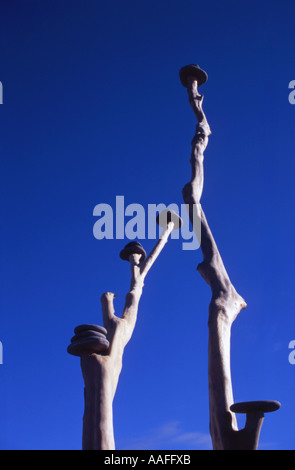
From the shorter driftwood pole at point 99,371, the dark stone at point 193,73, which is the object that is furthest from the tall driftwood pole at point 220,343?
the dark stone at point 193,73

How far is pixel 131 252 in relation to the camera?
6.61m

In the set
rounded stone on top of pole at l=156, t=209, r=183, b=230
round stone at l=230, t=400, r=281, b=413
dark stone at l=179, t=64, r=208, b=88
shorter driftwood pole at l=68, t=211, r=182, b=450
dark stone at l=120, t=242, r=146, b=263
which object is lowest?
round stone at l=230, t=400, r=281, b=413

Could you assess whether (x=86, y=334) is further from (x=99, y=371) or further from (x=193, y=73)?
(x=193, y=73)

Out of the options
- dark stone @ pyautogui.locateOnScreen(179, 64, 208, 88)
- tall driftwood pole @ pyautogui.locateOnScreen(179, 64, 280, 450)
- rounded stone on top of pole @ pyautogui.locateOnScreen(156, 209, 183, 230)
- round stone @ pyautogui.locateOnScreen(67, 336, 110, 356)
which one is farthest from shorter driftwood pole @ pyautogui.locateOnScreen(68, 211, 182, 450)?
dark stone @ pyautogui.locateOnScreen(179, 64, 208, 88)

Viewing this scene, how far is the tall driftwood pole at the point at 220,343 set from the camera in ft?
11.9

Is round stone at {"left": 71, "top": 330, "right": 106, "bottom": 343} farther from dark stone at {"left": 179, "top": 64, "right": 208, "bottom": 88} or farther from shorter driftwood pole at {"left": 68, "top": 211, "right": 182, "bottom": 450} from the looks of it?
dark stone at {"left": 179, "top": 64, "right": 208, "bottom": 88}

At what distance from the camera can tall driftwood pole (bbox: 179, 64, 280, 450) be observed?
11.9ft

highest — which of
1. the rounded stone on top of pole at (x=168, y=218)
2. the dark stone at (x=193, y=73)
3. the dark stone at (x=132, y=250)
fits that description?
the dark stone at (x=193, y=73)

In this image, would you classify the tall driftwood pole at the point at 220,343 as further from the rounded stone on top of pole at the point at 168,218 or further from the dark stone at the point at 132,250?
the dark stone at the point at 132,250

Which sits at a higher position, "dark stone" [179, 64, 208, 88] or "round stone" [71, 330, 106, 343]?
"dark stone" [179, 64, 208, 88]

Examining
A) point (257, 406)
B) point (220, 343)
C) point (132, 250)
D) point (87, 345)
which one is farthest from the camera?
point (132, 250)

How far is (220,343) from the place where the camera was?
13.7 feet

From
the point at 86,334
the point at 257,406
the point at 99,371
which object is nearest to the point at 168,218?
the point at 86,334

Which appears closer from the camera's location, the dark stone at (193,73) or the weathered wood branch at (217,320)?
the weathered wood branch at (217,320)
